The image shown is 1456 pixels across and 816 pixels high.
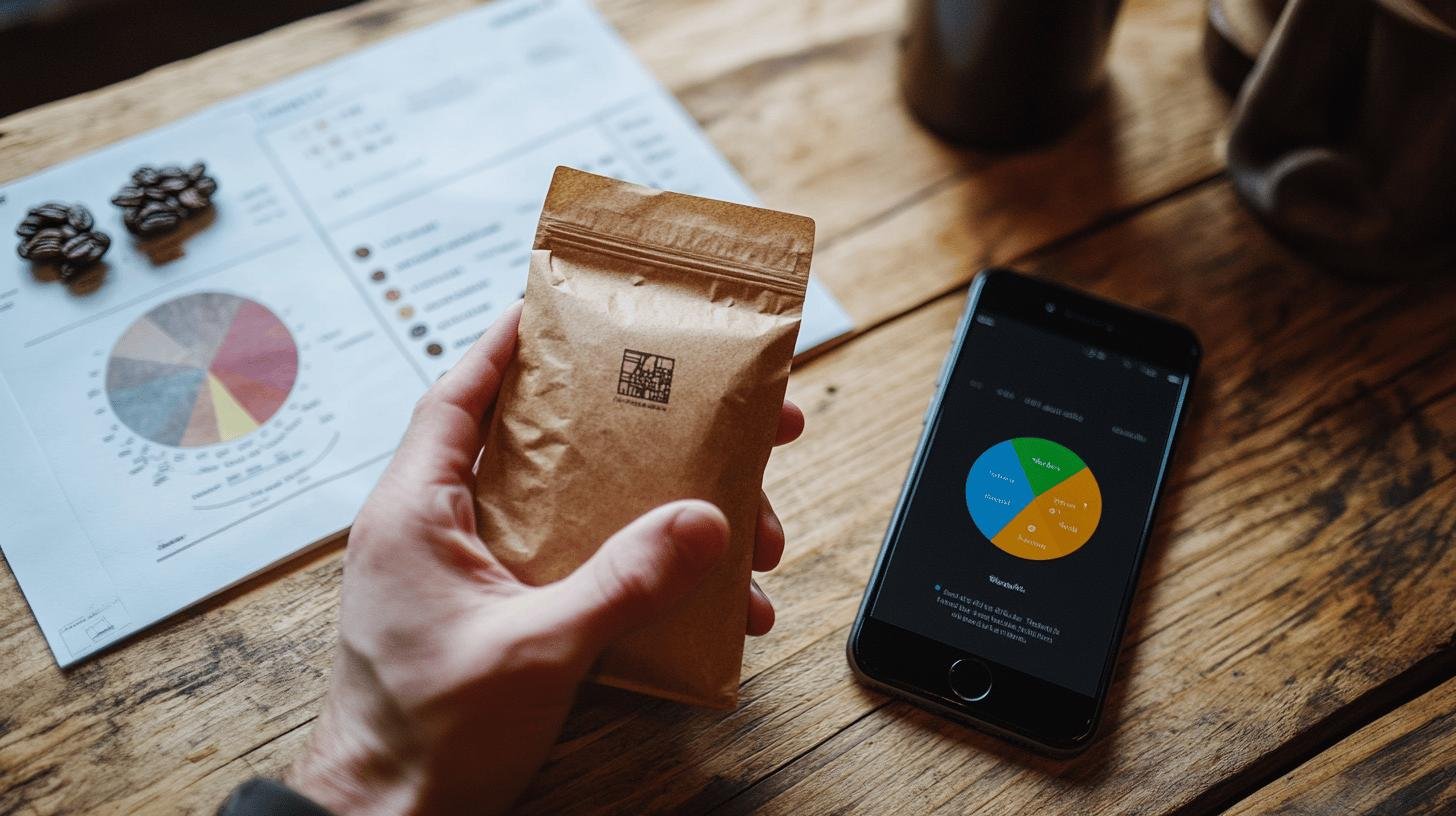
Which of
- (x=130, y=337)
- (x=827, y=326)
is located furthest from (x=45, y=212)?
(x=827, y=326)

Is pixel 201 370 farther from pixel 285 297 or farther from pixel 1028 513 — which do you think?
pixel 1028 513

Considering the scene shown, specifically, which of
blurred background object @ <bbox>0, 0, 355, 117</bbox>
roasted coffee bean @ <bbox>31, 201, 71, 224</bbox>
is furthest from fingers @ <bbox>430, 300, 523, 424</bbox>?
blurred background object @ <bbox>0, 0, 355, 117</bbox>

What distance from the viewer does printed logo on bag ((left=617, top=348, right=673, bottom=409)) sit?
500 millimetres

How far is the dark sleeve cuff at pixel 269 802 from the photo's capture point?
46 cm

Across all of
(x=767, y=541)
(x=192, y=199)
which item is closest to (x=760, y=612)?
(x=767, y=541)

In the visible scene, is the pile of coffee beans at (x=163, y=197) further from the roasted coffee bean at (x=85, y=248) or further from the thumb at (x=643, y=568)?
the thumb at (x=643, y=568)

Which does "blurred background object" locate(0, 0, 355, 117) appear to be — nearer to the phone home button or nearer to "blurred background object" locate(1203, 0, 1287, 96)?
"blurred background object" locate(1203, 0, 1287, 96)

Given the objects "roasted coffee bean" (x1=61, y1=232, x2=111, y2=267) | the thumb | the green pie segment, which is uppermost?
"roasted coffee bean" (x1=61, y1=232, x2=111, y2=267)

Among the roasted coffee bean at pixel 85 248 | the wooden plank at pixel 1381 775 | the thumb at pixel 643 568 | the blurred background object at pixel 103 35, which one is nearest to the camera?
the thumb at pixel 643 568

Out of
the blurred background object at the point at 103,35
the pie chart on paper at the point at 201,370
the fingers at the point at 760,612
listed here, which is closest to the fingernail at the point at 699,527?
the fingers at the point at 760,612

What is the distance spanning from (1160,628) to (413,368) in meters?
0.50

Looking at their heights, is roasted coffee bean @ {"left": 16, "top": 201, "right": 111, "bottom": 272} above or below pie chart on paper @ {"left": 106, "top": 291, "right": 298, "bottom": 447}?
above

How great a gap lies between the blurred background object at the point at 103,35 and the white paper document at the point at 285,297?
731 mm

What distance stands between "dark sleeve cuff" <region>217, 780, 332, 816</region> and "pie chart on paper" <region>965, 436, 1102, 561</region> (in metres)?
0.39
